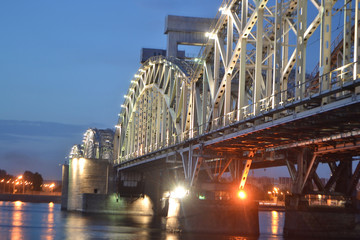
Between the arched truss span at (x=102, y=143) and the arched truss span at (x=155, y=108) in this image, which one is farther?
the arched truss span at (x=102, y=143)

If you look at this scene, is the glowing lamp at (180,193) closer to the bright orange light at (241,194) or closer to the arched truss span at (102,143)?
the bright orange light at (241,194)

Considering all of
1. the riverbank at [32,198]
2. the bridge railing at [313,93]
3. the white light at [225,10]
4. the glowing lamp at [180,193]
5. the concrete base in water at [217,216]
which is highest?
the white light at [225,10]

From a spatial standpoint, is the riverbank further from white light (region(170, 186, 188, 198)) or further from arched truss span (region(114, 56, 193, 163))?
white light (region(170, 186, 188, 198))

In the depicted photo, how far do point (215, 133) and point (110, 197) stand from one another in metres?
55.8

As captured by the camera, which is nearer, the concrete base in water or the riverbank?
the concrete base in water

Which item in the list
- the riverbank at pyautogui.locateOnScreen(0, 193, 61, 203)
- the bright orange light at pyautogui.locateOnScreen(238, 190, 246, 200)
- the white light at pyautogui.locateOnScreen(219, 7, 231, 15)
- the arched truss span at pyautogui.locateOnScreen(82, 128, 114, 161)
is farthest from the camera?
the riverbank at pyautogui.locateOnScreen(0, 193, 61, 203)

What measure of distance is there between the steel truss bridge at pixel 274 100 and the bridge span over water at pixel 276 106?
0.23ft

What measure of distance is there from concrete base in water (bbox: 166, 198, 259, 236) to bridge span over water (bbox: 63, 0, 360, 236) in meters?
1.10

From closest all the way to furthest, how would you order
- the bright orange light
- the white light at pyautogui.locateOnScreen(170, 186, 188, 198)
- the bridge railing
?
the bridge railing
the bright orange light
the white light at pyautogui.locateOnScreen(170, 186, 188, 198)

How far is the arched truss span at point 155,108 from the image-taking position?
217 ft

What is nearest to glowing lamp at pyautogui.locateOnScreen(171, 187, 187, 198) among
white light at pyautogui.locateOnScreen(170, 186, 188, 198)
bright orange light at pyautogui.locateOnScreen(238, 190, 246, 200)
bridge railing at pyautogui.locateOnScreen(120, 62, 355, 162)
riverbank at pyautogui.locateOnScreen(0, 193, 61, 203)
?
white light at pyautogui.locateOnScreen(170, 186, 188, 198)

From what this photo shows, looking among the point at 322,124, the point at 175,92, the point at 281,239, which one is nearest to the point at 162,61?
the point at 175,92

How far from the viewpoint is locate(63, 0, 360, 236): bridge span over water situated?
3095 centimetres

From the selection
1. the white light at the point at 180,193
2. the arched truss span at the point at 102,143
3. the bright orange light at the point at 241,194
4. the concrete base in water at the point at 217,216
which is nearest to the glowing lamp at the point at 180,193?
the white light at the point at 180,193
